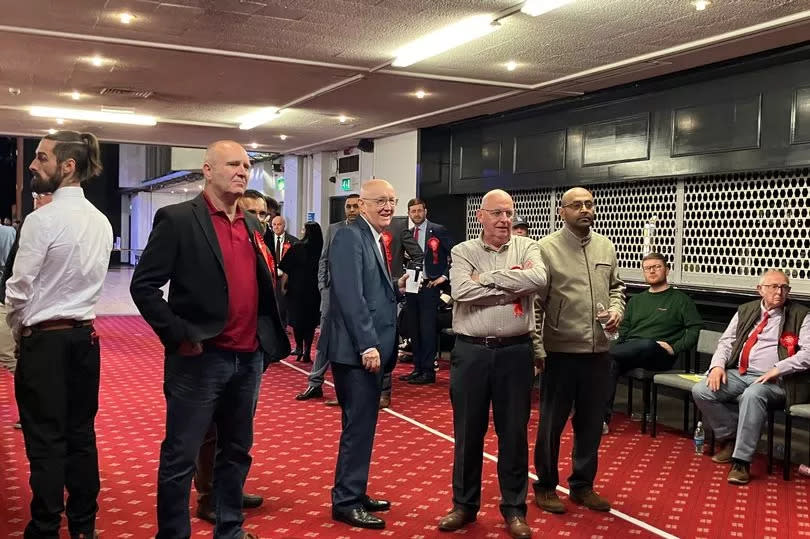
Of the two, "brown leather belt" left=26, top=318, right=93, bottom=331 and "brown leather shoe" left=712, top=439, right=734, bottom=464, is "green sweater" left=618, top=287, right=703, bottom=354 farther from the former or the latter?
"brown leather belt" left=26, top=318, right=93, bottom=331

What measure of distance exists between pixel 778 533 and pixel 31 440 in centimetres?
338

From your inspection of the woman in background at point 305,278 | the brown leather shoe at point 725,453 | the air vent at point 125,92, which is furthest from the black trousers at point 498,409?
the air vent at point 125,92

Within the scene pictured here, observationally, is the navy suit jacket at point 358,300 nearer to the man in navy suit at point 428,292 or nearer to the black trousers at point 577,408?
the black trousers at point 577,408

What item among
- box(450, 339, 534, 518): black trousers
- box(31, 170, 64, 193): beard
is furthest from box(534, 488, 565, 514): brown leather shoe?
box(31, 170, 64, 193): beard

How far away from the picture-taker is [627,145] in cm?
736

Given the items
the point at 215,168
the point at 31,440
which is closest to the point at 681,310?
the point at 215,168

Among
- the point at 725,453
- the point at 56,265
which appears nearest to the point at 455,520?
the point at 56,265

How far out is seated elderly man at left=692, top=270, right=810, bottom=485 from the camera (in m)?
5.00

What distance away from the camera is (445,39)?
582cm

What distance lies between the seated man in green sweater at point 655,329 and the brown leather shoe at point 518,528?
2.28m

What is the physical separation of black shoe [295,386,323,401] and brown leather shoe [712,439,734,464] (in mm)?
3123

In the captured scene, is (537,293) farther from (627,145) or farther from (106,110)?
(106,110)

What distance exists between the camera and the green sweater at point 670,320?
6.02 metres

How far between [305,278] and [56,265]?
5.19m
